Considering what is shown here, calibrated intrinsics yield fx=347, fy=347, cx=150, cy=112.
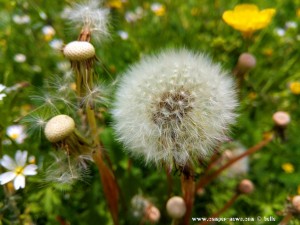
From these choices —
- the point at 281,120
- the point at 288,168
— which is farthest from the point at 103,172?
the point at 288,168

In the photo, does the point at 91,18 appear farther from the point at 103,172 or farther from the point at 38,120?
the point at 103,172

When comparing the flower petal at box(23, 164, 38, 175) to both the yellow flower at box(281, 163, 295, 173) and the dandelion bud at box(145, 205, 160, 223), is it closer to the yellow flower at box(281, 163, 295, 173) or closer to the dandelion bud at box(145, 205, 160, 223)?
the dandelion bud at box(145, 205, 160, 223)

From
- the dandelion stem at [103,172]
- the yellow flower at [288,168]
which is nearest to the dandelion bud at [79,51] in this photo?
the dandelion stem at [103,172]

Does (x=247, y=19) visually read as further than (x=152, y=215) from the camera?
Yes

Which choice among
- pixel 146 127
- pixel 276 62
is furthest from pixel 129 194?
pixel 276 62

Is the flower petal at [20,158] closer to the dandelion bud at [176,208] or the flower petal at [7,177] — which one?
the flower petal at [7,177]
